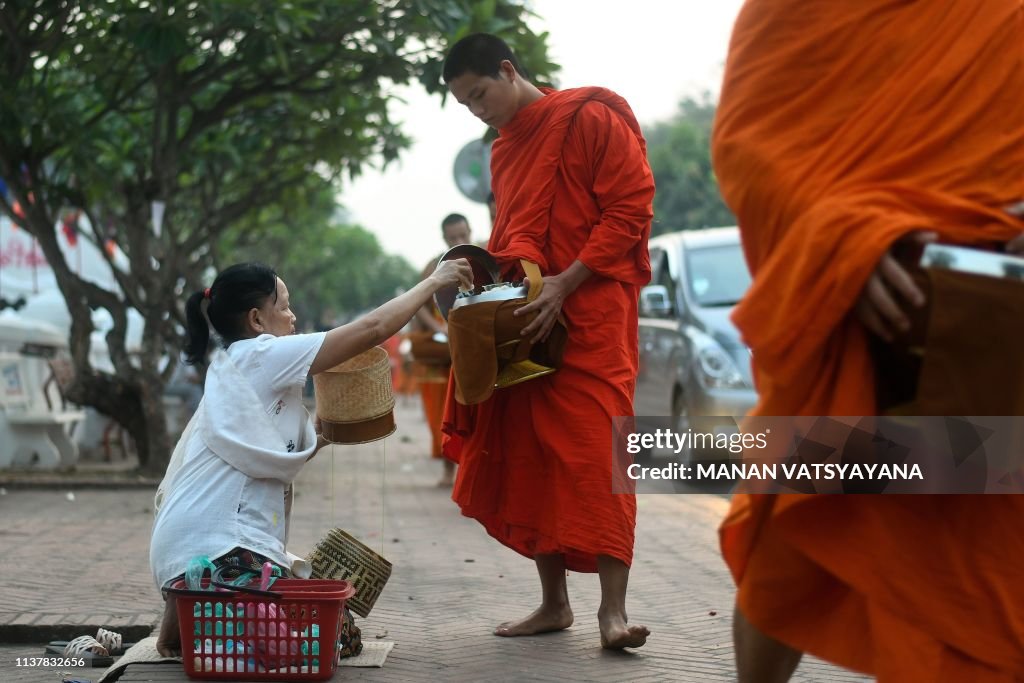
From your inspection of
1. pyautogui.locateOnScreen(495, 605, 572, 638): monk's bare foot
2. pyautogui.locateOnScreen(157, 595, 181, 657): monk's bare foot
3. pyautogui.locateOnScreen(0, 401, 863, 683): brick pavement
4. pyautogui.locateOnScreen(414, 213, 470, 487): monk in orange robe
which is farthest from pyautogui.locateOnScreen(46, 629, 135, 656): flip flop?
pyautogui.locateOnScreen(414, 213, 470, 487): monk in orange robe

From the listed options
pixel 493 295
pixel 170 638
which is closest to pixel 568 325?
pixel 493 295

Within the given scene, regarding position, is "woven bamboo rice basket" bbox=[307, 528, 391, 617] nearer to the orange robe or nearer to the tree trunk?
the orange robe

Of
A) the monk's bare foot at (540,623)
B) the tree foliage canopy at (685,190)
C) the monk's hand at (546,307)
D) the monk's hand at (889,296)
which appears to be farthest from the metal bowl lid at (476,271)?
the tree foliage canopy at (685,190)

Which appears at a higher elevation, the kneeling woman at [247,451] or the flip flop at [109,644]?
the kneeling woman at [247,451]

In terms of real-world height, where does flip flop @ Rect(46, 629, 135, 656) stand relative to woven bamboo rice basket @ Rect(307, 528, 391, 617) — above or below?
below

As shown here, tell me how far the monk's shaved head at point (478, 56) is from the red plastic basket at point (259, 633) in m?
1.82

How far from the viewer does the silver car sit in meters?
10.4

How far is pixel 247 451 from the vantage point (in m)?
4.22

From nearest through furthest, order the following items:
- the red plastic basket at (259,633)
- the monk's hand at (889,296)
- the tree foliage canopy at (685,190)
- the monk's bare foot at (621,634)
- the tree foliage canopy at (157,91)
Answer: the monk's hand at (889,296)
the red plastic basket at (259,633)
the monk's bare foot at (621,634)
the tree foliage canopy at (157,91)
the tree foliage canopy at (685,190)

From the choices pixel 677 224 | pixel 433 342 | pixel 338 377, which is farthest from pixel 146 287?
pixel 677 224

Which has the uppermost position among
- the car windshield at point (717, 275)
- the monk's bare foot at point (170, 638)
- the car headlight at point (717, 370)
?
the car windshield at point (717, 275)

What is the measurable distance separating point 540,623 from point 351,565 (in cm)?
71

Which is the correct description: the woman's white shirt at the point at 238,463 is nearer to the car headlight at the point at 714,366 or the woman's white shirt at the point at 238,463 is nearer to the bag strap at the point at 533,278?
the bag strap at the point at 533,278

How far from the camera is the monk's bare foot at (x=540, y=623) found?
484 centimetres
